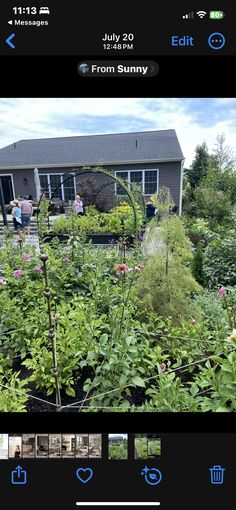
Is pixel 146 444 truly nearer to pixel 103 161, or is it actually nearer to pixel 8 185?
pixel 8 185

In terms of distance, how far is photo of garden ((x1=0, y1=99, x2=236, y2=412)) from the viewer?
937 mm

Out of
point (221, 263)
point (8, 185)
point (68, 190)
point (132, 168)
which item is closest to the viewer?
point (8, 185)

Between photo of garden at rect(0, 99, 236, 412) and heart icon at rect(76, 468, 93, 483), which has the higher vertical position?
photo of garden at rect(0, 99, 236, 412)

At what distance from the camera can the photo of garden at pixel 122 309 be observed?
937 mm

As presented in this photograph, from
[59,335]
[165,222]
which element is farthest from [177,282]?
[59,335]

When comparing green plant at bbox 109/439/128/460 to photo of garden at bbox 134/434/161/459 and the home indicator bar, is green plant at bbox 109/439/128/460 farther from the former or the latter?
the home indicator bar

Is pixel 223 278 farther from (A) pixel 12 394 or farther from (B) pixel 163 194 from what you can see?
(A) pixel 12 394

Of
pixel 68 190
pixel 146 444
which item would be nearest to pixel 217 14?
pixel 146 444

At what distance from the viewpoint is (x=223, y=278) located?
2.76m

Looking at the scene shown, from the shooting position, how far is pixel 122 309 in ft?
4.73

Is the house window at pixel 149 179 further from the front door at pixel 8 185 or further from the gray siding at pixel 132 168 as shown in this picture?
the front door at pixel 8 185

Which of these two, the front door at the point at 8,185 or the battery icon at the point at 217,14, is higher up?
the battery icon at the point at 217,14

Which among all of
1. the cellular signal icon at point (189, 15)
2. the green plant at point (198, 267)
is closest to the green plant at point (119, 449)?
the cellular signal icon at point (189, 15)

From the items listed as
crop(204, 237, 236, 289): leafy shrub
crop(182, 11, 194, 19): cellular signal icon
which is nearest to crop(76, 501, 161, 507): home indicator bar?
crop(182, 11, 194, 19): cellular signal icon
